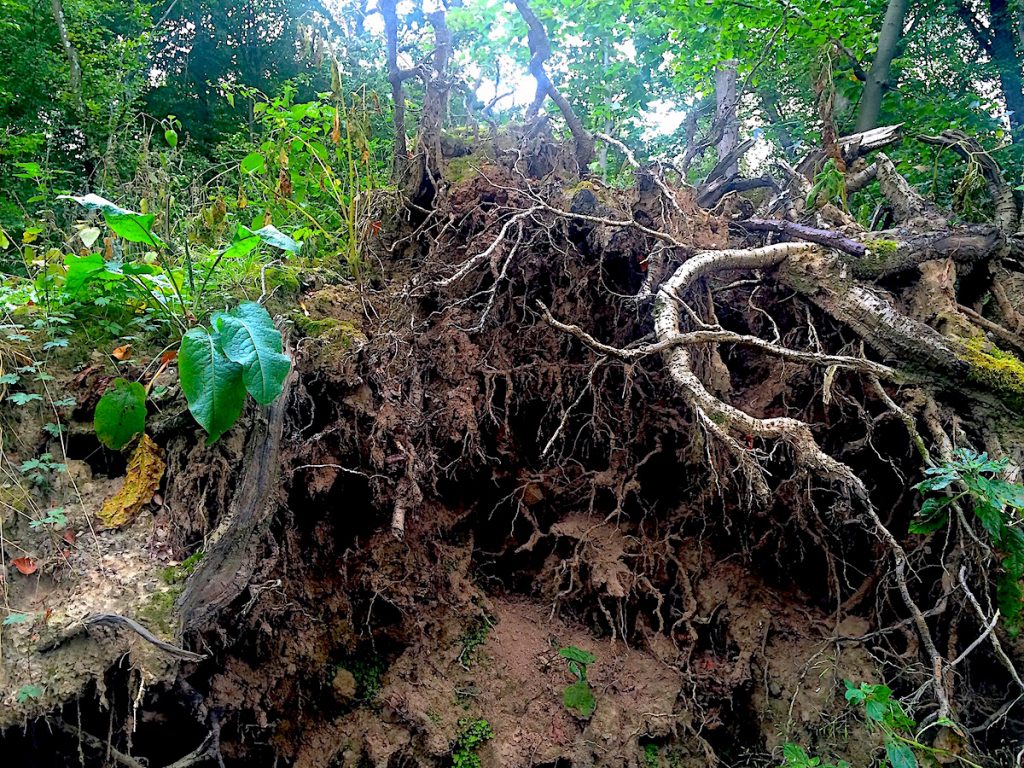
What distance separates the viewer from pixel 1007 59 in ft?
20.8

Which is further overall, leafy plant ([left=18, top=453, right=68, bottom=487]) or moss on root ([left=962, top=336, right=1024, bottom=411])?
moss on root ([left=962, top=336, right=1024, bottom=411])

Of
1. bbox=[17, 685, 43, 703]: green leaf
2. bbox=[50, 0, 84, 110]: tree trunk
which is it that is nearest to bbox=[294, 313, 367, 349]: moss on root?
bbox=[17, 685, 43, 703]: green leaf

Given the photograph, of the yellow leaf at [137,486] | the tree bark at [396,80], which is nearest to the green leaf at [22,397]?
the yellow leaf at [137,486]

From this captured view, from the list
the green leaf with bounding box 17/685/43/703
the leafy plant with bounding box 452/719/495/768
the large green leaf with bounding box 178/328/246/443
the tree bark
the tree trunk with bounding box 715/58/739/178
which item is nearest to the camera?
the green leaf with bounding box 17/685/43/703

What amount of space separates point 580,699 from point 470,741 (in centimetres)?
49

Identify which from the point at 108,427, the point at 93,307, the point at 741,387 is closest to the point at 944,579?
the point at 741,387

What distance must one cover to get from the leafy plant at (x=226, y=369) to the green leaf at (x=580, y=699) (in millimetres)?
1813

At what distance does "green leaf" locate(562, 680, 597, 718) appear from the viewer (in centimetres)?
234

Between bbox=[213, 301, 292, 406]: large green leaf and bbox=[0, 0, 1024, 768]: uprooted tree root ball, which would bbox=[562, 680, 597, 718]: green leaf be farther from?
bbox=[213, 301, 292, 406]: large green leaf

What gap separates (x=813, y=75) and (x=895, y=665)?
3.42m

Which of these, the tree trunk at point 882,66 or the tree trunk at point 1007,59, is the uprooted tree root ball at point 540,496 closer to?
the tree trunk at point 882,66

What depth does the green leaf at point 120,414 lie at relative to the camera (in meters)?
1.66

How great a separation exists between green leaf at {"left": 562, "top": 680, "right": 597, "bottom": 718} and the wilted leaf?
6.43ft

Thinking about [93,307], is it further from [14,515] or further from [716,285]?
[716,285]
